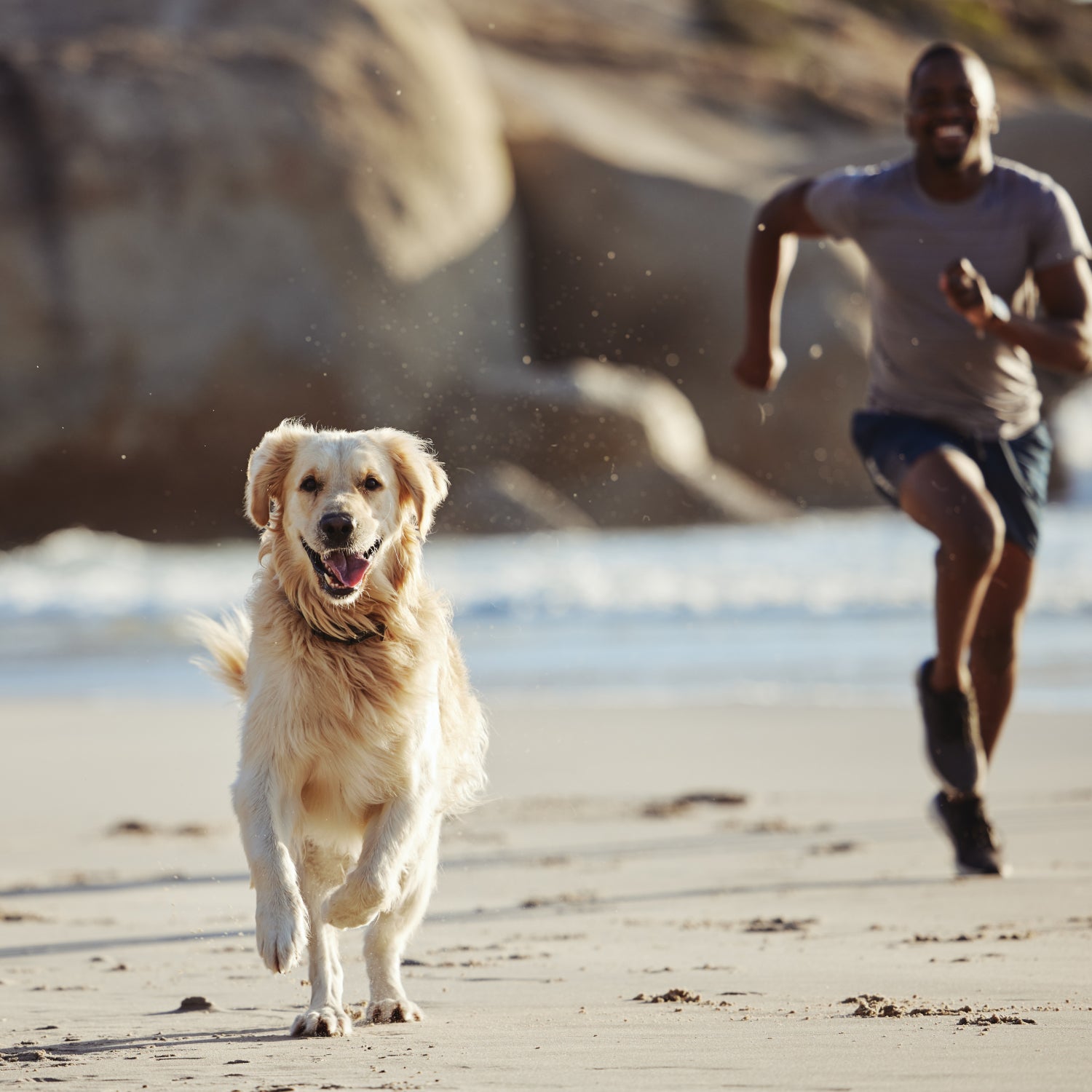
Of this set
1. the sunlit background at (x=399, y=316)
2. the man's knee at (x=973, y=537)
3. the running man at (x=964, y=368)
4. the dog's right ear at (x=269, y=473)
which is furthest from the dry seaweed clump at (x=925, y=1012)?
the sunlit background at (x=399, y=316)

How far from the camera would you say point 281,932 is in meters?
Answer: 3.32

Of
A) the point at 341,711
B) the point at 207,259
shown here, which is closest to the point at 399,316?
the point at 207,259

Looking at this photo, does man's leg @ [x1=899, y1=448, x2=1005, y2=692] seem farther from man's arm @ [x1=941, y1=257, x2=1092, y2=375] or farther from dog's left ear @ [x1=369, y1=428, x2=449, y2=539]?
dog's left ear @ [x1=369, y1=428, x2=449, y2=539]

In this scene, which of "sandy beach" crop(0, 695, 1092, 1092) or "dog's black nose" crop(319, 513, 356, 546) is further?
"dog's black nose" crop(319, 513, 356, 546)

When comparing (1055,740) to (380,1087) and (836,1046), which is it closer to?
(836,1046)

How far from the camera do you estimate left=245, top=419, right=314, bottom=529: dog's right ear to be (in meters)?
3.86

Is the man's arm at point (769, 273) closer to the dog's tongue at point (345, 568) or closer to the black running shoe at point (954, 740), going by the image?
the black running shoe at point (954, 740)

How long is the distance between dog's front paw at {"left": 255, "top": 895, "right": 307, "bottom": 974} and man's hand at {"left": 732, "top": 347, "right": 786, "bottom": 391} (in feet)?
9.20

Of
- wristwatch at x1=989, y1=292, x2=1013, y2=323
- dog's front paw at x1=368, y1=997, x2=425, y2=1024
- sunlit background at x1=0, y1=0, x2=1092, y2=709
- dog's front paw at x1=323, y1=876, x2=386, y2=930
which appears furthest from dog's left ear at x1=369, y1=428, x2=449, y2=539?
sunlit background at x1=0, y1=0, x2=1092, y2=709

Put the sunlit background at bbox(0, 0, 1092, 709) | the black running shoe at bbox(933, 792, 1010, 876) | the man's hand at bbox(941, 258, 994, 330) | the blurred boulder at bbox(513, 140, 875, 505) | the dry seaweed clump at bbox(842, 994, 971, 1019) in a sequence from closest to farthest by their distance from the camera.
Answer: the dry seaweed clump at bbox(842, 994, 971, 1019), the man's hand at bbox(941, 258, 994, 330), the black running shoe at bbox(933, 792, 1010, 876), the sunlit background at bbox(0, 0, 1092, 709), the blurred boulder at bbox(513, 140, 875, 505)

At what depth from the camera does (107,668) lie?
10930 millimetres

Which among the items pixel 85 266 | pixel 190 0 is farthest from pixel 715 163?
pixel 85 266

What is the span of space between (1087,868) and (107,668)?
724cm

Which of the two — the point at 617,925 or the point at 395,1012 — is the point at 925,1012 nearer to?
the point at 395,1012
